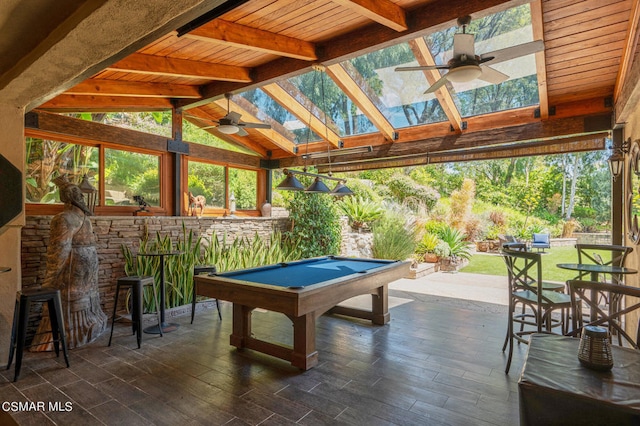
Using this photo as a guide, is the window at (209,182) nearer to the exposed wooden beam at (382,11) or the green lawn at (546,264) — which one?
the exposed wooden beam at (382,11)

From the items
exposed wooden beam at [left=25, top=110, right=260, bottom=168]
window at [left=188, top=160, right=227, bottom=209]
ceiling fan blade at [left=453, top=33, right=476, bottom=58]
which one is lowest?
window at [left=188, top=160, right=227, bottom=209]

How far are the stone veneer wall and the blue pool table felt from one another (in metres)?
2.00

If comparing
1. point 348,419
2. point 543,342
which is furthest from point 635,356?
point 348,419

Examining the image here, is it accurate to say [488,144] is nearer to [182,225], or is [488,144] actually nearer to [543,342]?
[543,342]

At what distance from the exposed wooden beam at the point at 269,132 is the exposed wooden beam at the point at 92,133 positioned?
93cm

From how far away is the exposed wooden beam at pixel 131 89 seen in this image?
14.9 ft

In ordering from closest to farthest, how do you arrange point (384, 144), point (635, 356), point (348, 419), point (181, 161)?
point (635, 356) → point (348, 419) → point (181, 161) → point (384, 144)

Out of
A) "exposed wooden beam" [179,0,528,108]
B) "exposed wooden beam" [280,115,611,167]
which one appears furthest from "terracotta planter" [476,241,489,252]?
"exposed wooden beam" [179,0,528,108]

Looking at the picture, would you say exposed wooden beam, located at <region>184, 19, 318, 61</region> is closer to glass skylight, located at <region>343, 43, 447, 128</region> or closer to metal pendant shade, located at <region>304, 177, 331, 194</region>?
glass skylight, located at <region>343, 43, 447, 128</region>

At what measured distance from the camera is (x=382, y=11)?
3100 millimetres

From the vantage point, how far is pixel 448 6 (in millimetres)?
3127

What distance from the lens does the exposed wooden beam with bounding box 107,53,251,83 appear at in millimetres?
3986

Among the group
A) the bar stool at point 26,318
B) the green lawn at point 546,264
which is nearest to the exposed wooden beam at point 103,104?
the bar stool at point 26,318

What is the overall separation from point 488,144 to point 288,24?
140 inches
